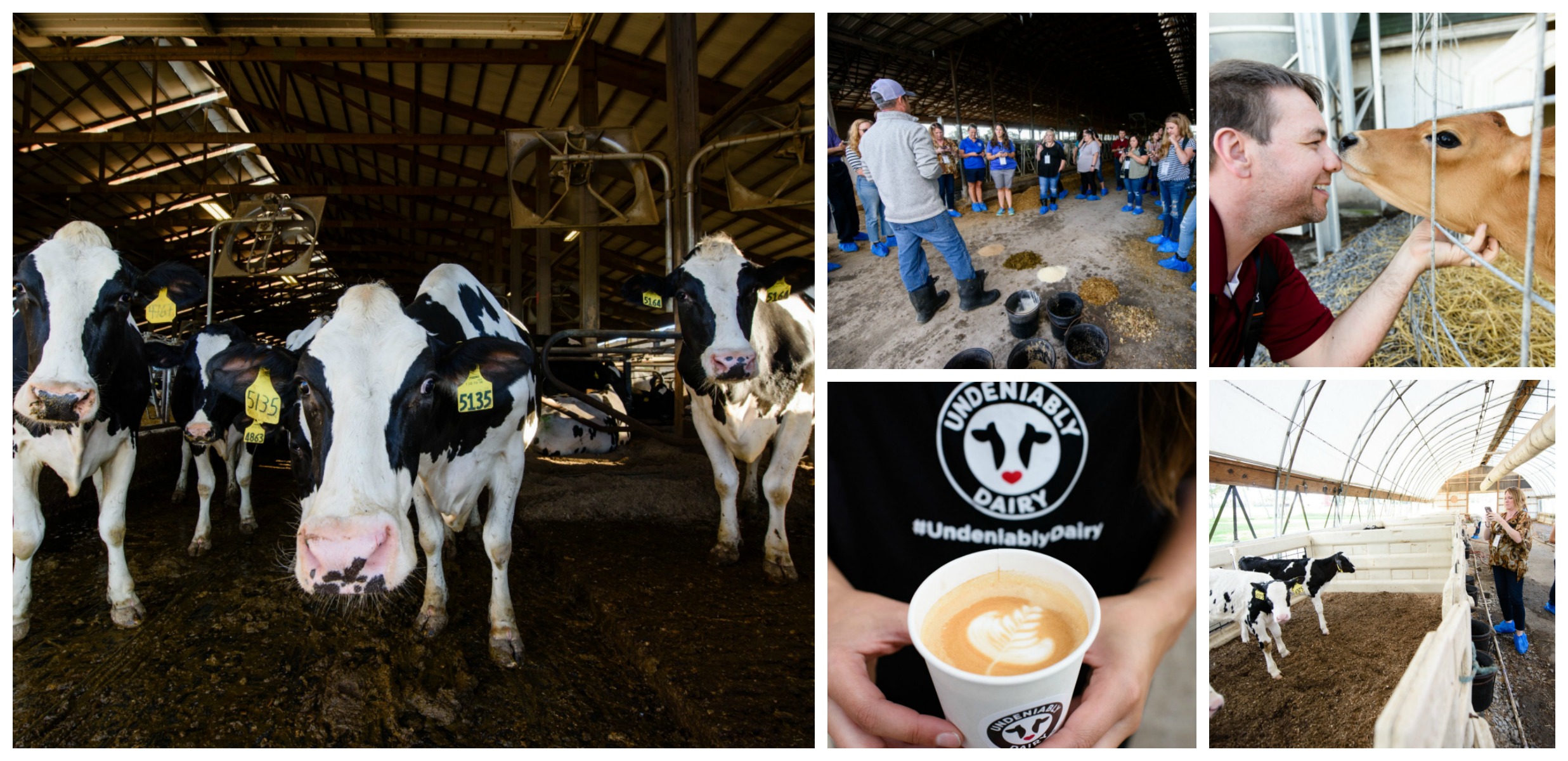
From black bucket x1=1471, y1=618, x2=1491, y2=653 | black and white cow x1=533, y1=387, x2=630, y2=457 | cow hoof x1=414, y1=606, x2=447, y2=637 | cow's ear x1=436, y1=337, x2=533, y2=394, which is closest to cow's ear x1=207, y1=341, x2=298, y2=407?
cow's ear x1=436, y1=337, x2=533, y2=394

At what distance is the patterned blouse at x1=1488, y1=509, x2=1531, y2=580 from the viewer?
1889 mm

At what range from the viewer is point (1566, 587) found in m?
1.89

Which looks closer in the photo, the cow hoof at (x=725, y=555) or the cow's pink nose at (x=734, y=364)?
the cow's pink nose at (x=734, y=364)

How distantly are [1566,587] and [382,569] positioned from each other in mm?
2738

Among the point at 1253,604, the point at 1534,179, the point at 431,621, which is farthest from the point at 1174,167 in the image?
the point at 431,621

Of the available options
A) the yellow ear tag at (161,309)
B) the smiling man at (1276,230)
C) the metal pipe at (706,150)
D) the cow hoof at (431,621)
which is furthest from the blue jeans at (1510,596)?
the yellow ear tag at (161,309)

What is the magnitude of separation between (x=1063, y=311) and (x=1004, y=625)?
2.12 ft

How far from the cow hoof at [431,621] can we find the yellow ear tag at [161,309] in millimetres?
1472

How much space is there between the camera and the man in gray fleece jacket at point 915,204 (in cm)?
174

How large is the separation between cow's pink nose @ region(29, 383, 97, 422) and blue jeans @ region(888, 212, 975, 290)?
2.63 metres

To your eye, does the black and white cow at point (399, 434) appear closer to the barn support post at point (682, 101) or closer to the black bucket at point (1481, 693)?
the barn support post at point (682, 101)

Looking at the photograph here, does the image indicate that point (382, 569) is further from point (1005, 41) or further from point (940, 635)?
point (1005, 41)

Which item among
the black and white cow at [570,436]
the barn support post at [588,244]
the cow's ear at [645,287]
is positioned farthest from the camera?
the black and white cow at [570,436]
